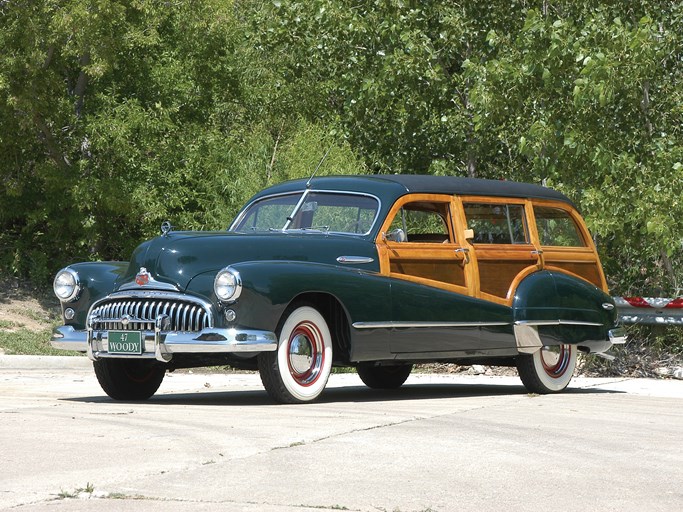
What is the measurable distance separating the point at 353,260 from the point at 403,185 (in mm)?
1047

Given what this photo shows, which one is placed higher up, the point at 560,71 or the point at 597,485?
the point at 560,71

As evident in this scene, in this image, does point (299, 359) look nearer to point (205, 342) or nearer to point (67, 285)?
point (205, 342)

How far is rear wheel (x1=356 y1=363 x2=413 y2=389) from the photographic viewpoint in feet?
42.0

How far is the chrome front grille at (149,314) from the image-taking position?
9.66 m

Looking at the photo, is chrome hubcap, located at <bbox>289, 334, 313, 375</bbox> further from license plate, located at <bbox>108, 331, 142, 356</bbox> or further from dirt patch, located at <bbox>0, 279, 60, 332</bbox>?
dirt patch, located at <bbox>0, 279, 60, 332</bbox>

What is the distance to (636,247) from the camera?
15.9 metres

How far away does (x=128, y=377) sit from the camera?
10.9 meters

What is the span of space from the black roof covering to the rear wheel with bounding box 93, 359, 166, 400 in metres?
2.62

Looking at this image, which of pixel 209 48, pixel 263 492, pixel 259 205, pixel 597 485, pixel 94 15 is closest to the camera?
pixel 263 492

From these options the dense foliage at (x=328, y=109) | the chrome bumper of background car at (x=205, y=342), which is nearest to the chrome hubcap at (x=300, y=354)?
the chrome bumper of background car at (x=205, y=342)

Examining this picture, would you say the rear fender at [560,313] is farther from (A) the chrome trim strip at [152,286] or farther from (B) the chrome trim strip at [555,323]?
(A) the chrome trim strip at [152,286]

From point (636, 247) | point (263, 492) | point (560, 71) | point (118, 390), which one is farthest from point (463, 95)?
point (263, 492)

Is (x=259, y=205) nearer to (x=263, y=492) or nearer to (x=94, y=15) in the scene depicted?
(x=263, y=492)

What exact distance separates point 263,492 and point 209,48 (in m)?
20.2
